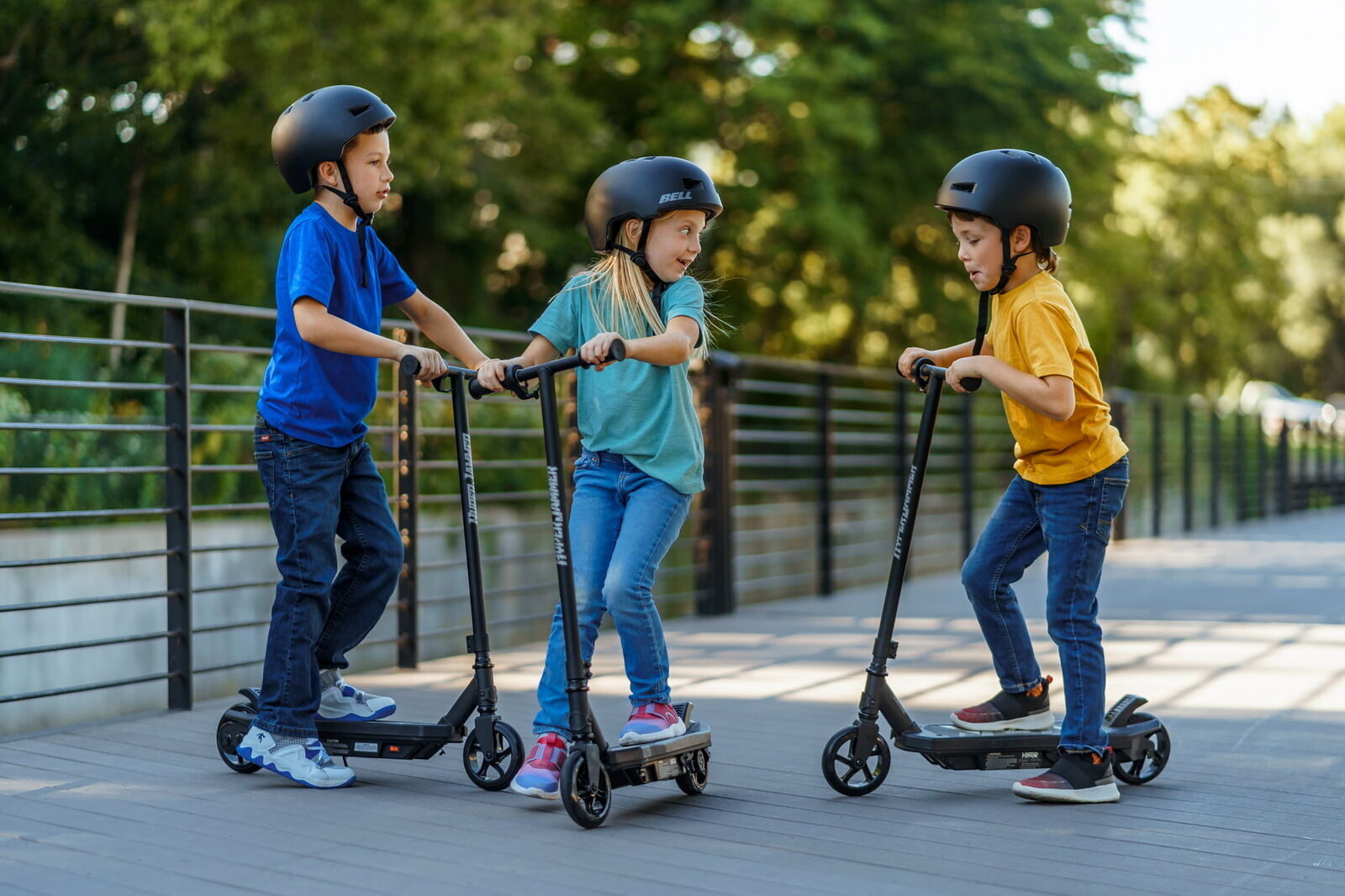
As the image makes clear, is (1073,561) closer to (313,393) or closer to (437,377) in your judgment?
(437,377)

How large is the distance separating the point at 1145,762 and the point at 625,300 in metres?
1.97

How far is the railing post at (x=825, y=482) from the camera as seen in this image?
9.33 meters

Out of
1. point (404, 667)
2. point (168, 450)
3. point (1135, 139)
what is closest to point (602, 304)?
point (168, 450)

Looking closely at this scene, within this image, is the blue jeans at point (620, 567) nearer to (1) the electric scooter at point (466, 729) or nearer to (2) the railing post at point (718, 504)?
(1) the electric scooter at point (466, 729)

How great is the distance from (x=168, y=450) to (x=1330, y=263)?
56.7 meters

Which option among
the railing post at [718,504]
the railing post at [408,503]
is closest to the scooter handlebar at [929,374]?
the railing post at [408,503]

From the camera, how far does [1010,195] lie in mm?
3779

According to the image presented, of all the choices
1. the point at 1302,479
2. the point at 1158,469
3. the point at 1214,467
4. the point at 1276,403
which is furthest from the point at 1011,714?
the point at 1276,403

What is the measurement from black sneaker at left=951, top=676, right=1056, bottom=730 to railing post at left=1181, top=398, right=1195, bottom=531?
13.3m

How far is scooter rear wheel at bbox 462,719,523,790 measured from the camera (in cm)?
393

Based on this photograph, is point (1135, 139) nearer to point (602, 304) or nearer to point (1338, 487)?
point (1338, 487)

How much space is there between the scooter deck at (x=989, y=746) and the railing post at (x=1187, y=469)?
1342 cm

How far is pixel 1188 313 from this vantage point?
3778 centimetres

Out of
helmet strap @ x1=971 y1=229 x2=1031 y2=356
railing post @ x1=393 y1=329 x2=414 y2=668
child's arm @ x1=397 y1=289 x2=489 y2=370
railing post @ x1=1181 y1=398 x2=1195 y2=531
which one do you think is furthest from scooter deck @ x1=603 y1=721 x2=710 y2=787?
railing post @ x1=1181 y1=398 x2=1195 y2=531
